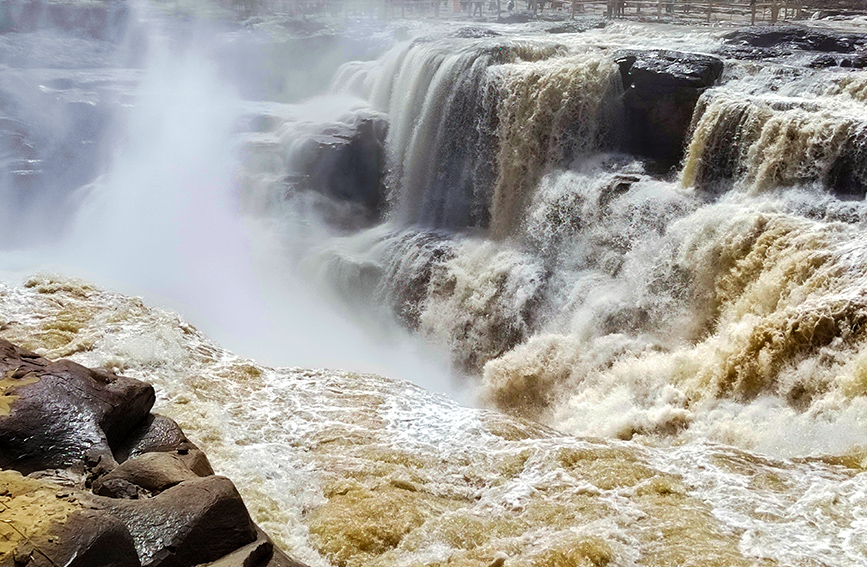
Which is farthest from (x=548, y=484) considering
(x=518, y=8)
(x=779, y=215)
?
(x=518, y=8)

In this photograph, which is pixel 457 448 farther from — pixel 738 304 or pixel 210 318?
pixel 210 318

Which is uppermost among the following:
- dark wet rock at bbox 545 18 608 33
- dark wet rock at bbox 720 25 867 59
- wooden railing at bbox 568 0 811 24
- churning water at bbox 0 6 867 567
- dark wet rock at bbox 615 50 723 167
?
wooden railing at bbox 568 0 811 24

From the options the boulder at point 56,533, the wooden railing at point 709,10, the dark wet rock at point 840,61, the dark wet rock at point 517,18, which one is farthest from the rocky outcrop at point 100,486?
the dark wet rock at point 517,18

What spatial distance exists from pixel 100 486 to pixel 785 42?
11.2 metres

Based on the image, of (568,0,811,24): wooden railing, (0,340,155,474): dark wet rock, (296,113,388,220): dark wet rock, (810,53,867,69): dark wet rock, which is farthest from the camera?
(568,0,811,24): wooden railing

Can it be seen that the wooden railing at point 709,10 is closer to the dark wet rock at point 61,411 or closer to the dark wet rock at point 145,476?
the dark wet rock at point 61,411

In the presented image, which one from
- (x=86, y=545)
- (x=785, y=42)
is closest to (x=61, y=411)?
(x=86, y=545)

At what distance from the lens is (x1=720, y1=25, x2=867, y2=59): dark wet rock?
10.2m

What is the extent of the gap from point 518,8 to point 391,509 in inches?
849

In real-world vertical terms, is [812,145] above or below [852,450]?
above

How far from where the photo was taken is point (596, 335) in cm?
803

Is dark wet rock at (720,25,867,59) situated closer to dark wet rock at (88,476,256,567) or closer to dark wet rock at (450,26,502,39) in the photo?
dark wet rock at (450,26,502,39)

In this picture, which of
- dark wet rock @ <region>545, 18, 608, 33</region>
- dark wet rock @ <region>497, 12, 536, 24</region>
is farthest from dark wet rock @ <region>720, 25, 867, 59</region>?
dark wet rock @ <region>497, 12, 536, 24</region>

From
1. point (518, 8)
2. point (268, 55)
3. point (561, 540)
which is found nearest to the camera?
point (561, 540)
